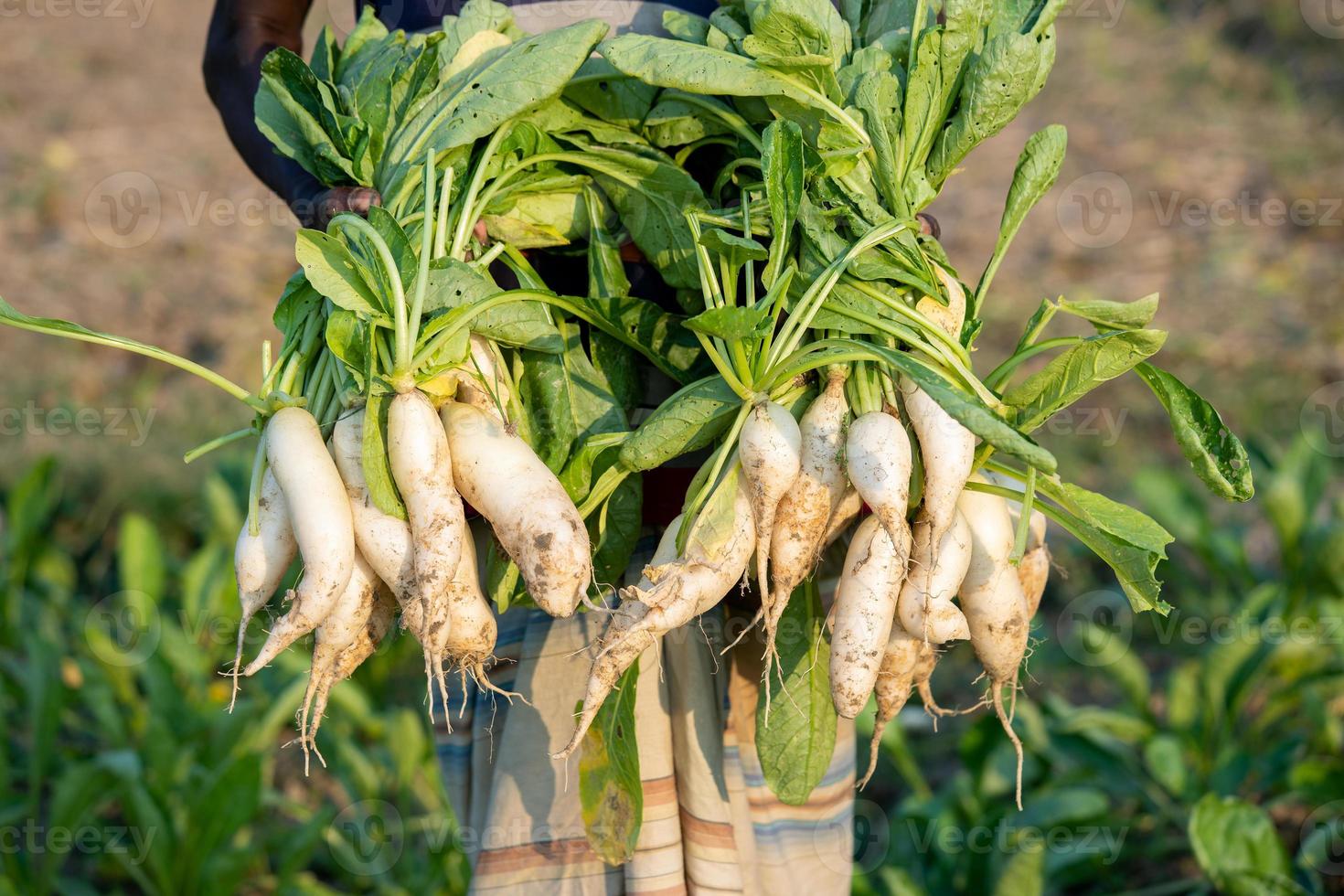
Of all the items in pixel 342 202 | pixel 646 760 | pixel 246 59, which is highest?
pixel 246 59

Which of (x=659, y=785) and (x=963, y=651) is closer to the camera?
(x=659, y=785)

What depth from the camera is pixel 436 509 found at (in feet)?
3.81

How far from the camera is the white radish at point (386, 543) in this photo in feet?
3.86

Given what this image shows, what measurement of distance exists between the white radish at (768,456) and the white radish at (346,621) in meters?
0.42

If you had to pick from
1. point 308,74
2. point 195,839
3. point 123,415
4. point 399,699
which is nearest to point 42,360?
point 123,415

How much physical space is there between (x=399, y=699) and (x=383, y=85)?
1.87 meters

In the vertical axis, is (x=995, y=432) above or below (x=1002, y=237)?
below

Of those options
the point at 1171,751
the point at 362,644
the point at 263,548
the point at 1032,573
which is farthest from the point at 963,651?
the point at 263,548

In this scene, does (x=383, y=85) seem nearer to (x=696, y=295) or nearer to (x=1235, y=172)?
(x=696, y=295)

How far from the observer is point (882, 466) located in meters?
1.16

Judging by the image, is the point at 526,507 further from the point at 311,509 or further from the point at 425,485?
the point at 311,509

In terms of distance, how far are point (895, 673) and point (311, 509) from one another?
663 mm

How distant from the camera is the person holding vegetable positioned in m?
1.38

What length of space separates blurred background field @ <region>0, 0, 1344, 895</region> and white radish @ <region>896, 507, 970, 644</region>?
827 mm
